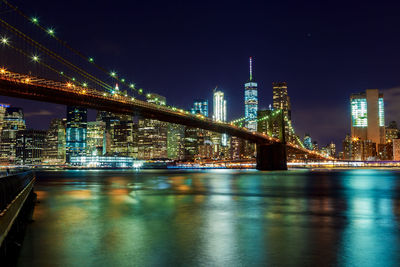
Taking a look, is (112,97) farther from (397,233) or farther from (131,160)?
(131,160)

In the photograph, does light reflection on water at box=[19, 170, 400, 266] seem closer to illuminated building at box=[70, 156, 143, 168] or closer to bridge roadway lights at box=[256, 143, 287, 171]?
bridge roadway lights at box=[256, 143, 287, 171]

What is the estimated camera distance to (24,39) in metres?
41.2

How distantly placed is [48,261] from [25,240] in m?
2.60

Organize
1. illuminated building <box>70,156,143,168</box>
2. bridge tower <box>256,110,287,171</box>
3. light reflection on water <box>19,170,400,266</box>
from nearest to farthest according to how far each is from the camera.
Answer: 1. light reflection on water <box>19,170,400,266</box>
2. bridge tower <box>256,110,287,171</box>
3. illuminated building <box>70,156,143,168</box>

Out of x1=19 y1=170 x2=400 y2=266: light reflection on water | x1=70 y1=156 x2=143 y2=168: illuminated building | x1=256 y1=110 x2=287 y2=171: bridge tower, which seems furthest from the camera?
x1=70 y1=156 x2=143 y2=168: illuminated building

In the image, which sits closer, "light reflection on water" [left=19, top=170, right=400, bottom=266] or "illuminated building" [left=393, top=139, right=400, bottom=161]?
"light reflection on water" [left=19, top=170, right=400, bottom=266]

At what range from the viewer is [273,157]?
83500 mm

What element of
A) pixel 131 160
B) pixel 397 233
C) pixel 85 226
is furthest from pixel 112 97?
pixel 131 160

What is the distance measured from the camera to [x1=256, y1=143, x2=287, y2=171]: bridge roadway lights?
272ft

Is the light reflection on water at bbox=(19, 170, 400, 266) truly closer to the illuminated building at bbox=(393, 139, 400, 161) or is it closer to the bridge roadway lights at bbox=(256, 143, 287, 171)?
the bridge roadway lights at bbox=(256, 143, 287, 171)

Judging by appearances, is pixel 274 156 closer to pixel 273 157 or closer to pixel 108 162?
pixel 273 157

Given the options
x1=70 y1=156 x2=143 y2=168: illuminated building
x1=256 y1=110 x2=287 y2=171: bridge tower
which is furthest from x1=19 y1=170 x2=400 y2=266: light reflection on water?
x1=70 y1=156 x2=143 y2=168: illuminated building

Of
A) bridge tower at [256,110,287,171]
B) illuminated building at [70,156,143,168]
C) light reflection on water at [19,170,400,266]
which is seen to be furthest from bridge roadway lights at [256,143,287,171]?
illuminated building at [70,156,143,168]

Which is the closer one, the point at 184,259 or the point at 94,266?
the point at 94,266
